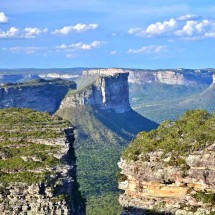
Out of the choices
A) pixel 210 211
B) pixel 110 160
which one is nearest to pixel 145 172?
pixel 210 211

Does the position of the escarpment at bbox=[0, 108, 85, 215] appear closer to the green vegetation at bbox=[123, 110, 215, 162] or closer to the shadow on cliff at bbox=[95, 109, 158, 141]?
the green vegetation at bbox=[123, 110, 215, 162]

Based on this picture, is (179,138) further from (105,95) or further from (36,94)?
(105,95)

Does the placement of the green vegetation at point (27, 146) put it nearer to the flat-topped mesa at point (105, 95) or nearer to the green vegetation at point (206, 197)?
the green vegetation at point (206, 197)

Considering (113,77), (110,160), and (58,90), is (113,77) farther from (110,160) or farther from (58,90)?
(110,160)

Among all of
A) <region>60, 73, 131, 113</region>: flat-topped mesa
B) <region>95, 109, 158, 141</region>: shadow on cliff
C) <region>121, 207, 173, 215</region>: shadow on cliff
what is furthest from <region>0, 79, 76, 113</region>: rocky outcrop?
<region>121, 207, 173, 215</region>: shadow on cliff

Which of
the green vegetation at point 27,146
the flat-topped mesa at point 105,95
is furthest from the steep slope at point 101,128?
the green vegetation at point 27,146

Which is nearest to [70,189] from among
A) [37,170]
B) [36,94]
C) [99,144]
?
[37,170]
